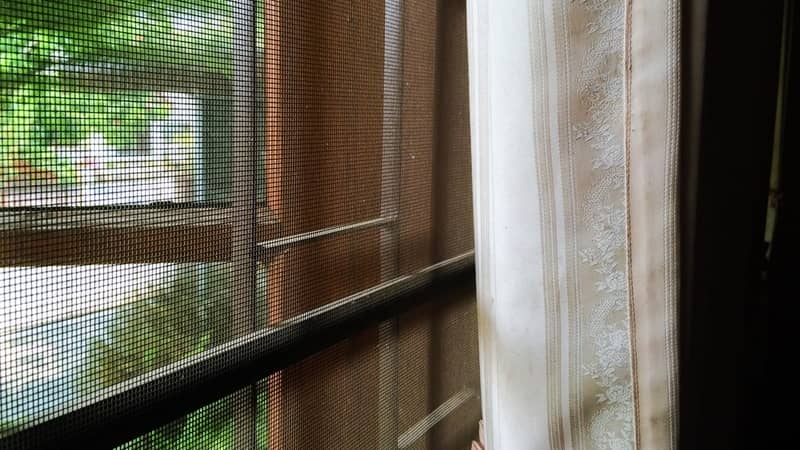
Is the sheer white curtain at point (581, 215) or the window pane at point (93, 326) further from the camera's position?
the sheer white curtain at point (581, 215)

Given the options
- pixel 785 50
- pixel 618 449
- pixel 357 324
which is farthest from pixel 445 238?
pixel 785 50

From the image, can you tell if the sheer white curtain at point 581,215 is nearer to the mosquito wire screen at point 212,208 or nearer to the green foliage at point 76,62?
the mosquito wire screen at point 212,208

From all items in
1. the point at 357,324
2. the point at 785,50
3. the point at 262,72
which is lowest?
the point at 357,324

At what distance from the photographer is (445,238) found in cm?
85

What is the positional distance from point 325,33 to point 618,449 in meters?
0.63

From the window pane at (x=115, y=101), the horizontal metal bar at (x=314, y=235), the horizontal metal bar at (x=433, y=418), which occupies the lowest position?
the horizontal metal bar at (x=433, y=418)

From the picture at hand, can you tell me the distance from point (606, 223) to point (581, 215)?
1.4 inches

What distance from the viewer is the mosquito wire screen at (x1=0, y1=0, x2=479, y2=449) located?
0.36 m

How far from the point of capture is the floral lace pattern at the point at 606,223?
0.59 meters

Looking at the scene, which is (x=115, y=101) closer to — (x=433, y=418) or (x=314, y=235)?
(x=314, y=235)

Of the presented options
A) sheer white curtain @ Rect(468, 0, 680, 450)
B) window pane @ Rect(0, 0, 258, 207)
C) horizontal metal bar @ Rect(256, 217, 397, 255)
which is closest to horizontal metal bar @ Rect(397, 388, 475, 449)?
sheer white curtain @ Rect(468, 0, 680, 450)

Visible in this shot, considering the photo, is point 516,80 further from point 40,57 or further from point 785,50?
point 785,50

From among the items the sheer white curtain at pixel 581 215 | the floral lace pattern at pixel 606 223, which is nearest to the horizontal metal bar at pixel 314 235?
the sheer white curtain at pixel 581 215

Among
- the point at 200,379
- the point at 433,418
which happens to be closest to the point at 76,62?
the point at 200,379
